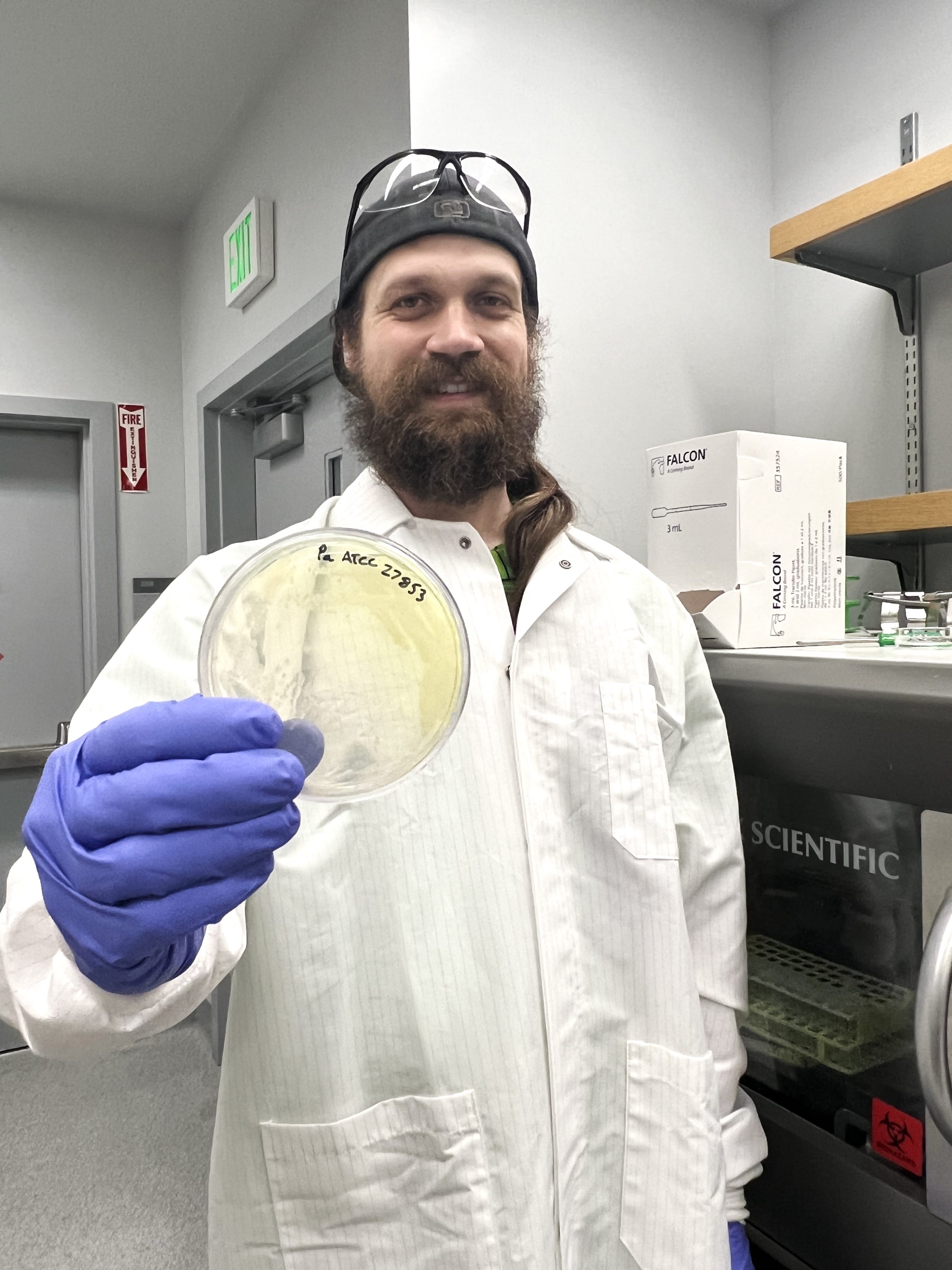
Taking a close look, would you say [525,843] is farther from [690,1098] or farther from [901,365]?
[901,365]

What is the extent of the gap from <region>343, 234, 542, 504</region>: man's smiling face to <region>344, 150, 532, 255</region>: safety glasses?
0.22 feet

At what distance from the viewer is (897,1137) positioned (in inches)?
34.5

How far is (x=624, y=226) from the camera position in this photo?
1611 millimetres

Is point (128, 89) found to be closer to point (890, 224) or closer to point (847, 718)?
point (890, 224)

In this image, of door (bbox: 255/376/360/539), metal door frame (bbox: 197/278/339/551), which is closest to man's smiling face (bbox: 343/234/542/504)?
door (bbox: 255/376/360/539)

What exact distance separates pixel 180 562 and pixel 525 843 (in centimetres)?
245

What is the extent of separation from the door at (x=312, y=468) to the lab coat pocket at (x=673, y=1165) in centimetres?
135

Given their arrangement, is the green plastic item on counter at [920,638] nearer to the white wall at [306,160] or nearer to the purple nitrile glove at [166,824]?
the purple nitrile glove at [166,824]

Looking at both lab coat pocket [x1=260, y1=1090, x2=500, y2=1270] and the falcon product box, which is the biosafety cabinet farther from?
lab coat pocket [x1=260, y1=1090, x2=500, y2=1270]

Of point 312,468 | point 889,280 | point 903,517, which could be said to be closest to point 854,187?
point 889,280

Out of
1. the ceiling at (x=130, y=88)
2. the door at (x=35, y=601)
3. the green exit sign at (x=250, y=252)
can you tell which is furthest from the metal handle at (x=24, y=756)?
the ceiling at (x=130, y=88)

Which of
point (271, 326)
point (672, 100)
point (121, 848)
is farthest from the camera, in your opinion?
point (271, 326)

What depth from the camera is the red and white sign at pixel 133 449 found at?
2.94m

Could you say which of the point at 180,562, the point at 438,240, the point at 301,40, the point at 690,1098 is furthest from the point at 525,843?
the point at 180,562
